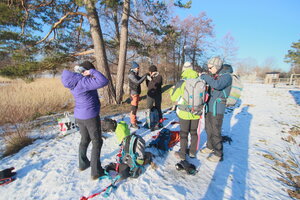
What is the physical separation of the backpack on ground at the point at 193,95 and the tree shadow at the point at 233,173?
1148mm

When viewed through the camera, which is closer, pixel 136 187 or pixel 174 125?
pixel 136 187

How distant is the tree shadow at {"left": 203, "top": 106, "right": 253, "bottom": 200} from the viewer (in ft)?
6.59

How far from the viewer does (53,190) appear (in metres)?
1.98

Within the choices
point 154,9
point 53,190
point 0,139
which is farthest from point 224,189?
point 154,9

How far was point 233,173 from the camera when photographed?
7.98ft

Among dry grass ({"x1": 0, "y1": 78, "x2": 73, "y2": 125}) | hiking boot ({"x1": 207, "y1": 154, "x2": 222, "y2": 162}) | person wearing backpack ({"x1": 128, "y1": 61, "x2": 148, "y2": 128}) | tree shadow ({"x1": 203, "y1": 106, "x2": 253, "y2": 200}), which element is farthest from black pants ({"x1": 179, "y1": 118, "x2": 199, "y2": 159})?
dry grass ({"x1": 0, "y1": 78, "x2": 73, "y2": 125})

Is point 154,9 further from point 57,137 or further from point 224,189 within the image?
point 224,189

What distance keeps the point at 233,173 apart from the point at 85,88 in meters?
2.84

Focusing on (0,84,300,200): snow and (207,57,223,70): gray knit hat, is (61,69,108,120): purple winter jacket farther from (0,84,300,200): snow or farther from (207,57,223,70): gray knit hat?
(207,57,223,70): gray knit hat

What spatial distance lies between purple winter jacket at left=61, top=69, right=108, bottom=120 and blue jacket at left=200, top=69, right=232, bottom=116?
1.71 meters

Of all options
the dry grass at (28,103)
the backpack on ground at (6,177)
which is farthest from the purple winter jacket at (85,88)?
the dry grass at (28,103)

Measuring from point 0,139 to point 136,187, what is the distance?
13.6ft

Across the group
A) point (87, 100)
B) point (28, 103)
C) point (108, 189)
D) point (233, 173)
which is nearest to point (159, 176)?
point (108, 189)

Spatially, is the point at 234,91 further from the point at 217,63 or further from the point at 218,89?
the point at 217,63
